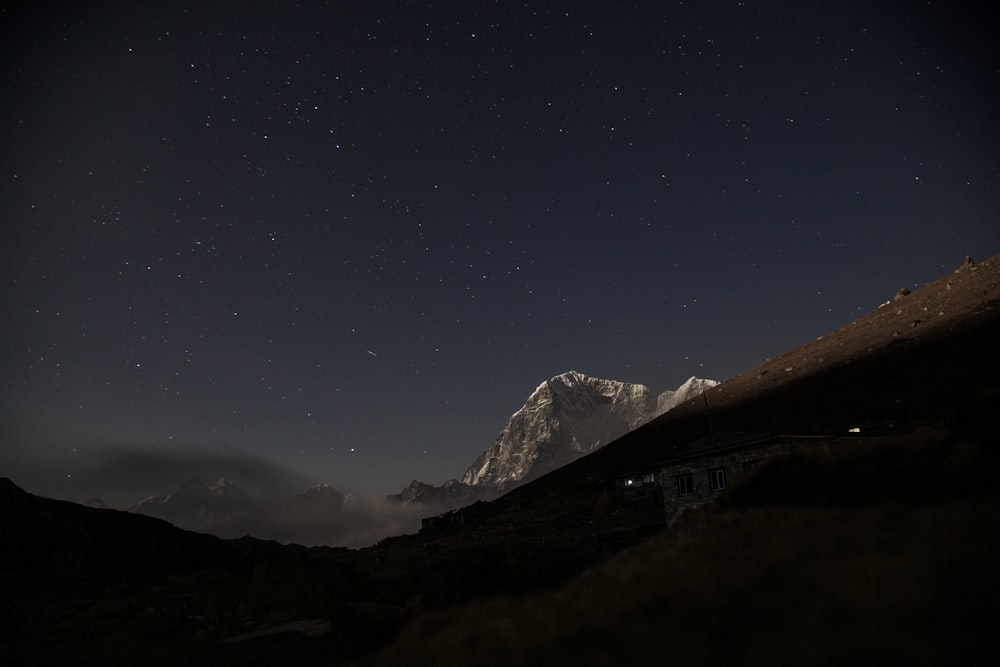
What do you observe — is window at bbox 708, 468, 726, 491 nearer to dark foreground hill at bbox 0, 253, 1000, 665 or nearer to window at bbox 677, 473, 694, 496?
window at bbox 677, 473, 694, 496

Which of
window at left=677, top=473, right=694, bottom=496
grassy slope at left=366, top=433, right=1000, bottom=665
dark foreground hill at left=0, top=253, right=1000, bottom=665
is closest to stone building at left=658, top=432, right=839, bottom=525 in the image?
window at left=677, top=473, right=694, bottom=496

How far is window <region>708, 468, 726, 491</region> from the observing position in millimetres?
31625

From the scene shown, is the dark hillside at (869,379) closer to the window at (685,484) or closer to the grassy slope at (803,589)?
the window at (685,484)

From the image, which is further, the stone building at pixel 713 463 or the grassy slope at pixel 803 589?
the stone building at pixel 713 463

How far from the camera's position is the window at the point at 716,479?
3162 cm

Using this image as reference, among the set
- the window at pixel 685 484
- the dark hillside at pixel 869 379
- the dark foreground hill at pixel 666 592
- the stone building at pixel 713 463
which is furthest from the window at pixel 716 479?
the dark hillside at pixel 869 379

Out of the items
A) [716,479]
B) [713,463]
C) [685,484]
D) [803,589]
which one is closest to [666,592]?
[803,589]

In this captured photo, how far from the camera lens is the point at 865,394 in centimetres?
6681

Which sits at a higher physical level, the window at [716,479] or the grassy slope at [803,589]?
the window at [716,479]

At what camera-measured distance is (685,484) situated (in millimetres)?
33406

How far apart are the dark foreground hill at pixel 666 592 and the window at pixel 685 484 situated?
3374 mm

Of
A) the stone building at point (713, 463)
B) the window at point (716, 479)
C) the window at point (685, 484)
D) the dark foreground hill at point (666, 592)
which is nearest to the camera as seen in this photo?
the dark foreground hill at point (666, 592)

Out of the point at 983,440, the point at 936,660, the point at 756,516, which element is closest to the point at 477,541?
the point at 756,516

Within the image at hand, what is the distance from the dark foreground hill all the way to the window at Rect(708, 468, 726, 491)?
199 inches
